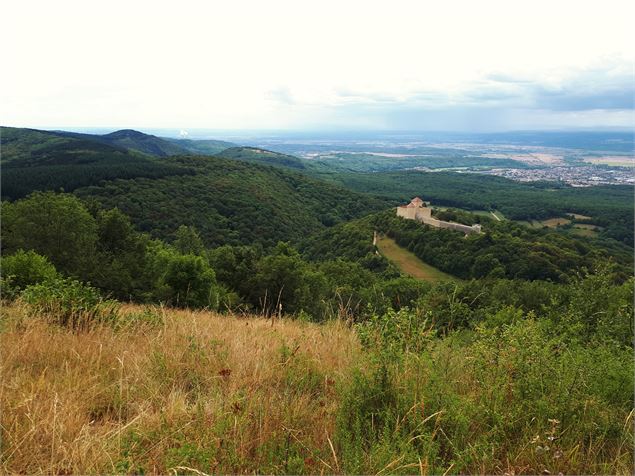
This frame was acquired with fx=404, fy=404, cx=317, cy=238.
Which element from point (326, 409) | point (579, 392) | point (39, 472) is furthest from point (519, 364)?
point (39, 472)

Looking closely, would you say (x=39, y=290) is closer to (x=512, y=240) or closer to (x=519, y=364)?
(x=519, y=364)

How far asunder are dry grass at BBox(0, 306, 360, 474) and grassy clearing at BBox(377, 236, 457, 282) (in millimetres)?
48302

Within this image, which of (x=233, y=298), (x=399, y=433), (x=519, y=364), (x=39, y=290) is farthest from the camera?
(x=233, y=298)

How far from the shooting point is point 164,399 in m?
2.84

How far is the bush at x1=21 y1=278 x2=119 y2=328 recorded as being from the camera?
459cm

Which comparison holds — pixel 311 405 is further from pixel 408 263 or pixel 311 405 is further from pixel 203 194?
pixel 203 194

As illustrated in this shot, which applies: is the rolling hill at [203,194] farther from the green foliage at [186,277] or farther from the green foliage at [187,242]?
the green foliage at [186,277]

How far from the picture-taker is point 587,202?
346 ft

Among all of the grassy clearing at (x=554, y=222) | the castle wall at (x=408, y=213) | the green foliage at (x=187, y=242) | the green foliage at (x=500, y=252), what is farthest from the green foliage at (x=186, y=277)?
the grassy clearing at (x=554, y=222)

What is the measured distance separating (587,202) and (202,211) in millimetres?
96825

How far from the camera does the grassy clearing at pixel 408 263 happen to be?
52.4 meters

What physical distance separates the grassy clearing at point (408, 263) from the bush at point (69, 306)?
47685mm

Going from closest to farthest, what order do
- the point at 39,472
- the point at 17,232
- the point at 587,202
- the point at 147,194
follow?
the point at 39,472, the point at 17,232, the point at 147,194, the point at 587,202

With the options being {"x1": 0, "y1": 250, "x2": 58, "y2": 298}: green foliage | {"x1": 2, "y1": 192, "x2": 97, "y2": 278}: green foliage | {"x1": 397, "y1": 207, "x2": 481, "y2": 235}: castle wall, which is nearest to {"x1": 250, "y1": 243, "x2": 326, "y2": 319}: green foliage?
{"x1": 2, "y1": 192, "x2": 97, "y2": 278}: green foliage
